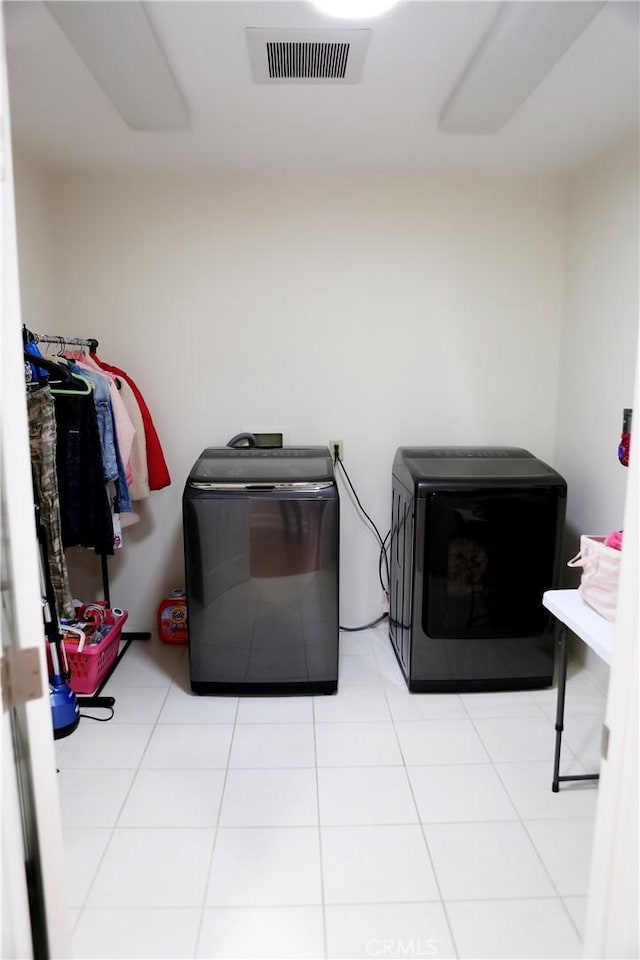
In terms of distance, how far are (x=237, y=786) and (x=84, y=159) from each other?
2643mm

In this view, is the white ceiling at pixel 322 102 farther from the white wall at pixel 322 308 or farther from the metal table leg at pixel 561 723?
the metal table leg at pixel 561 723

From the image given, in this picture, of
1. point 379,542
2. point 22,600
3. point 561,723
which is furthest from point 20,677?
point 379,542

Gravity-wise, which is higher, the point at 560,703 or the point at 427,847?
the point at 560,703

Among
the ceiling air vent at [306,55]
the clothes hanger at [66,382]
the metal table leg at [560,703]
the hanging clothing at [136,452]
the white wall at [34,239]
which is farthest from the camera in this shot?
the hanging clothing at [136,452]

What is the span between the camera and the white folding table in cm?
153

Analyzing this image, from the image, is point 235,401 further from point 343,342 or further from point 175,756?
point 175,756

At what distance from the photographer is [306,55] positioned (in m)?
1.73

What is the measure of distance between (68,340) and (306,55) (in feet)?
4.88

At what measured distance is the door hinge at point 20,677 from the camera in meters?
0.87

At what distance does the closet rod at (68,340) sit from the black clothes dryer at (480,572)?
157cm

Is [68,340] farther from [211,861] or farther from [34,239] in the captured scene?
[211,861]

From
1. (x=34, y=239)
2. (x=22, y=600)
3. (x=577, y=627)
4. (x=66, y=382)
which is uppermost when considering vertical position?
(x=34, y=239)

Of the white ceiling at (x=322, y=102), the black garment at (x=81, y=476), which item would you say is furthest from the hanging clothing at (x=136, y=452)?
the white ceiling at (x=322, y=102)

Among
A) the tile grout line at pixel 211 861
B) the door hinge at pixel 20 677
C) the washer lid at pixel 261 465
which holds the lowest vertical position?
the tile grout line at pixel 211 861
